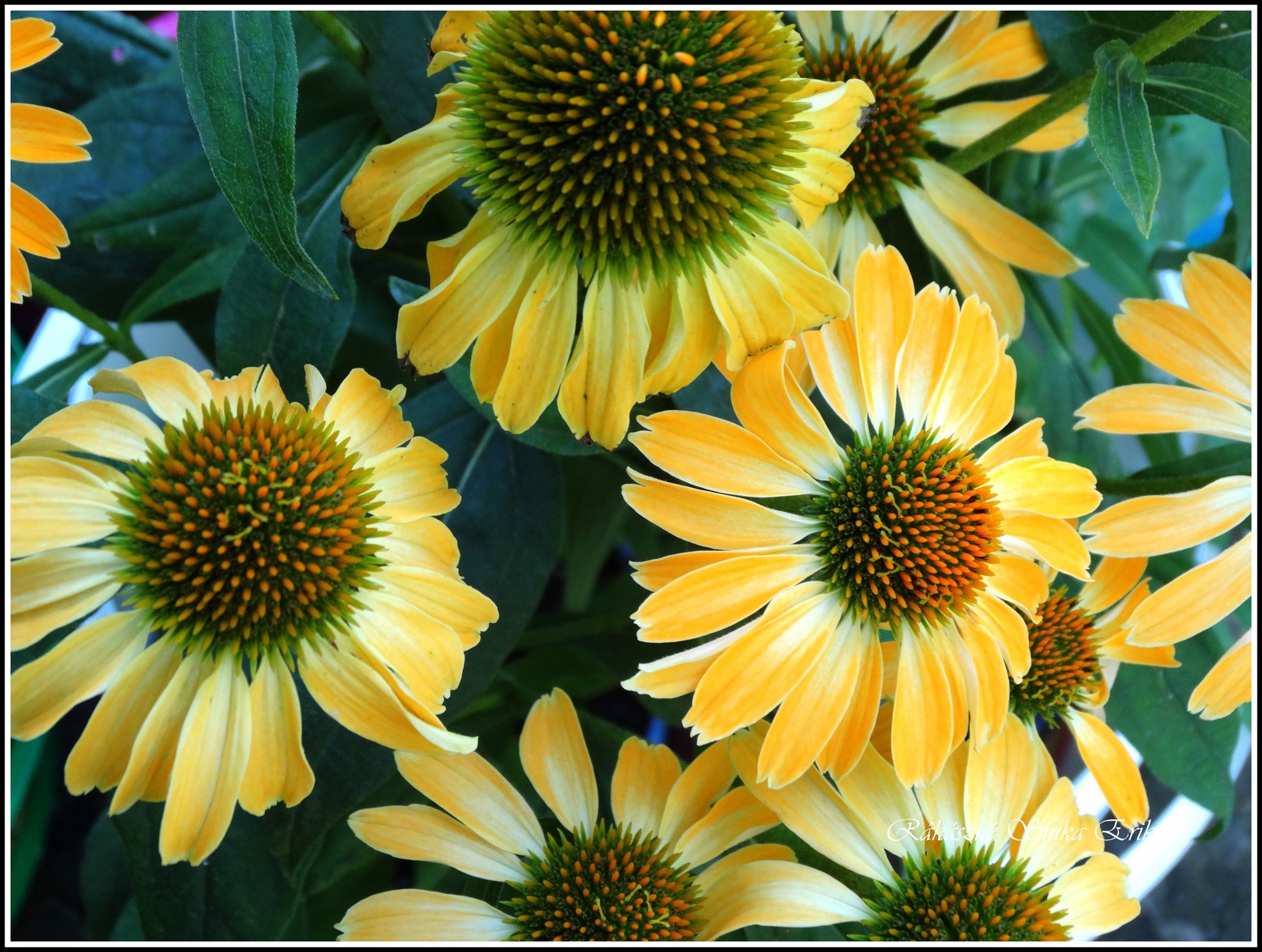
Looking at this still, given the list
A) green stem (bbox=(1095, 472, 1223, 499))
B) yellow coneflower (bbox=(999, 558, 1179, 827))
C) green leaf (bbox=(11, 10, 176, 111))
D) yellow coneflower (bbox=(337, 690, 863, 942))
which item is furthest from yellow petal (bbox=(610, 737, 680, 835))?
green leaf (bbox=(11, 10, 176, 111))

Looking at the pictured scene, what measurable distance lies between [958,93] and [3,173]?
57 cm

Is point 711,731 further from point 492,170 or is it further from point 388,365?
point 388,365

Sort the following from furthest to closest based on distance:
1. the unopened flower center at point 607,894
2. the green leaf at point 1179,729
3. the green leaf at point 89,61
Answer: the green leaf at point 89,61
the green leaf at point 1179,729
the unopened flower center at point 607,894

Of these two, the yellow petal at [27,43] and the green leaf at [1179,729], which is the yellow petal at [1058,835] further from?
the yellow petal at [27,43]

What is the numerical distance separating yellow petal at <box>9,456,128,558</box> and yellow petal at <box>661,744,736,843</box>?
1.04 ft

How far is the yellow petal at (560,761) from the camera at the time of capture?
1.79 ft

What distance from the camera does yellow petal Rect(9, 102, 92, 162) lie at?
496 mm

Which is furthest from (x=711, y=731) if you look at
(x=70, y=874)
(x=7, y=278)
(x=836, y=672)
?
(x=70, y=874)

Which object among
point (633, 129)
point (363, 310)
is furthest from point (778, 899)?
point (363, 310)

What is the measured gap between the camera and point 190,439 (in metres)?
0.47

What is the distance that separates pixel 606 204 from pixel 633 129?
39mm

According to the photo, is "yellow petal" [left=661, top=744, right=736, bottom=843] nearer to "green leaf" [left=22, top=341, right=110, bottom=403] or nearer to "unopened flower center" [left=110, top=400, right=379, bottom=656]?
"unopened flower center" [left=110, top=400, right=379, bottom=656]

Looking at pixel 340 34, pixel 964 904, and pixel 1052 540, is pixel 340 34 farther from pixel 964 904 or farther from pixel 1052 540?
pixel 964 904

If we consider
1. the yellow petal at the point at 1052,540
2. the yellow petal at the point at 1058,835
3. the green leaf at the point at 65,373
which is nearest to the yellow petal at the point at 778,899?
the yellow petal at the point at 1058,835
